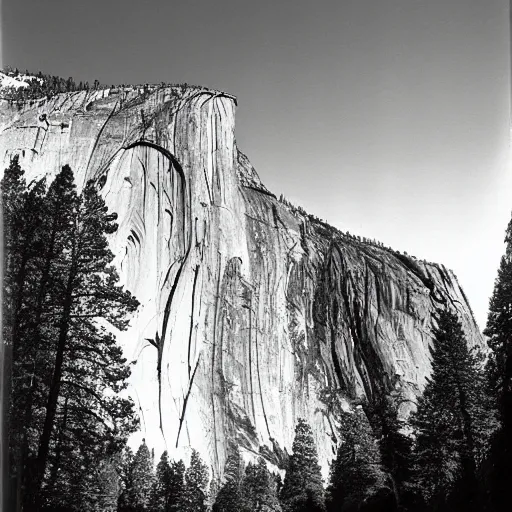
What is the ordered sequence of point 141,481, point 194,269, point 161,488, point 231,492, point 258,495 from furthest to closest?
point 194,269 → point 161,488 → point 141,481 → point 258,495 → point 231,492

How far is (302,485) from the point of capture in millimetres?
34938

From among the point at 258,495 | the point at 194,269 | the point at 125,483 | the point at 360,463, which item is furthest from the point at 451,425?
the point at 194,269

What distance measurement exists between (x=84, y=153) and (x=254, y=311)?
2240 centimetres

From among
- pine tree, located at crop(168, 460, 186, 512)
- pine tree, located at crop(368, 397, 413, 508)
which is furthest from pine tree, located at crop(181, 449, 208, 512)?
pine tree, located at crop(368, 397, 413, 508)

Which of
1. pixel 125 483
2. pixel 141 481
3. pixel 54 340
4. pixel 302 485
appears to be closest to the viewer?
pixel 54 340

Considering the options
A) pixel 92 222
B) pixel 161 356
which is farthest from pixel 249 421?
pixel 92 222

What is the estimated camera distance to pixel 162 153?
172ft

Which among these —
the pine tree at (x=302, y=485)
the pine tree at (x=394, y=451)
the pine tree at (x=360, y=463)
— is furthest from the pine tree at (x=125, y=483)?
the pine tree at (x=394, y=451)

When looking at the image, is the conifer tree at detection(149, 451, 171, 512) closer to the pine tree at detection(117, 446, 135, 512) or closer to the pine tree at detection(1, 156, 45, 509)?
the pine tree at detection(117, 446, 135, 512)

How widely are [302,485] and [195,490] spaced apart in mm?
6849

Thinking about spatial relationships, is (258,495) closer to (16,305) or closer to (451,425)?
(451,425)

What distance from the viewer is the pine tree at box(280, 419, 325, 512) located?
112 feet

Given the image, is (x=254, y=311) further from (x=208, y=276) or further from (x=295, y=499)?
(x=295, y=499)

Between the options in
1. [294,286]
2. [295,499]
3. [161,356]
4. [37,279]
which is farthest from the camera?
[294,286]
